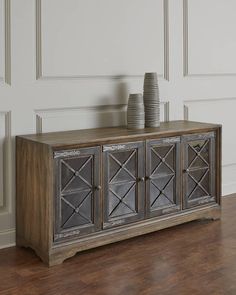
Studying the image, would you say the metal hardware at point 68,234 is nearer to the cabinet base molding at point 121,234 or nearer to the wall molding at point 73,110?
the cabinet base molding at point 121,234

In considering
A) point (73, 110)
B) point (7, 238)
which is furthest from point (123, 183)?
point (7, 238)

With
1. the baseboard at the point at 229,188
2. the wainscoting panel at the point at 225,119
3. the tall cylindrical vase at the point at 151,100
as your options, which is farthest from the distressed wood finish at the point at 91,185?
the baseboard at the point at 229,188

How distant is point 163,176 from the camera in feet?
9.87

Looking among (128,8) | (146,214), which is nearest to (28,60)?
(128,8)

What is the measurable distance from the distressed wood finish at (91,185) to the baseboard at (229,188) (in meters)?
0.90

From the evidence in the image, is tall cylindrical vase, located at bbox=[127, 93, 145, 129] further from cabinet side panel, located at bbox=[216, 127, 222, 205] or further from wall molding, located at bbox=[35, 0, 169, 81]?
Result: cabinet side panel, located at bbox=[216, 127, 222, 205]

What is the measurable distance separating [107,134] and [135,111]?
0.30m

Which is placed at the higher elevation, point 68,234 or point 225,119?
point 225,119

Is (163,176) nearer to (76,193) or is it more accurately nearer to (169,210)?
(169,210)

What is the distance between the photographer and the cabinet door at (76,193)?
2555mm

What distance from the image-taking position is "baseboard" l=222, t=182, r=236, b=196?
3.94m

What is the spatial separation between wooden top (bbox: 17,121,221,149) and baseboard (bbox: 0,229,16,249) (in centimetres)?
54

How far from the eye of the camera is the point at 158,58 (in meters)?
3.42

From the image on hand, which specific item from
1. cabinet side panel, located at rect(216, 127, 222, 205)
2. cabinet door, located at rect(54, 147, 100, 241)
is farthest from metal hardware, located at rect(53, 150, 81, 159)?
cabinet side panel, located at rect(216, 127, 222, 205)
